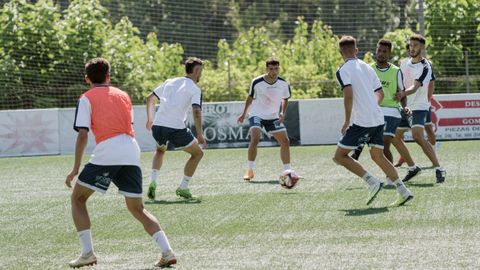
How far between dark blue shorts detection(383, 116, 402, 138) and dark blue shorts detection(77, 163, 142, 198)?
19.8 ft

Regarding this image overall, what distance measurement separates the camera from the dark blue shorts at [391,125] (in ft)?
46.7

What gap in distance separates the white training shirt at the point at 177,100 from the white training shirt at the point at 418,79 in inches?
Answer: 121

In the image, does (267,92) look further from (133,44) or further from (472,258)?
(133,44)

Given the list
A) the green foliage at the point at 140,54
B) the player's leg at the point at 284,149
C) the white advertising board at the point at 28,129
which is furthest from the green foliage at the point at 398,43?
the player's leg at the point at 284,149

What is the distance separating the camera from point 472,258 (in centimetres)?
841

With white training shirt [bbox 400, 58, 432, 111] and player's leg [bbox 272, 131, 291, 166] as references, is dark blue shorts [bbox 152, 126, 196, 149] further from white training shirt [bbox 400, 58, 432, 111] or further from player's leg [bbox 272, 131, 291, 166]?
white training shirt [bbox 400, 58, 432, 111]

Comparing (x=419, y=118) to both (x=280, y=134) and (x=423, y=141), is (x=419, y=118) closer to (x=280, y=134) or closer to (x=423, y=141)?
(x=423, y=141)

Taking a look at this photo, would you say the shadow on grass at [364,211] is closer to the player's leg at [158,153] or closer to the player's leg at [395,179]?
the player's leg at [395,179]

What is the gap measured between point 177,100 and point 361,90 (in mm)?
2671

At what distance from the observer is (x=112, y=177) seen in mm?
8859

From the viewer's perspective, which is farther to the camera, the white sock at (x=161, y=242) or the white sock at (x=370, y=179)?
the white sock at (x=370, y=179)

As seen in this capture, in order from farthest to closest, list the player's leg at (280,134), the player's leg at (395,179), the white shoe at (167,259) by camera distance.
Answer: the player's leg at (280,134) → the player's leg at (395,179) → the white shoe at (167,259)

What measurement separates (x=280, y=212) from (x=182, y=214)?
106 cm

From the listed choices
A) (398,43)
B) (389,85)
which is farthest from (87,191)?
(398,43)
